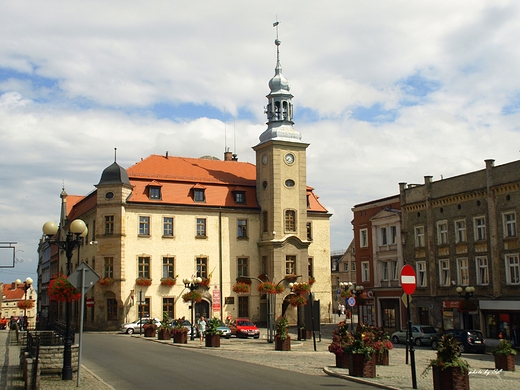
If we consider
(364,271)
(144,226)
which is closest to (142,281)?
(144,226)

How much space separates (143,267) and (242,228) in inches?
393

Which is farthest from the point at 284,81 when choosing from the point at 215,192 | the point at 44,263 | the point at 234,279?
the point at 44,263

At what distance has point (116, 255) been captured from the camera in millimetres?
53094

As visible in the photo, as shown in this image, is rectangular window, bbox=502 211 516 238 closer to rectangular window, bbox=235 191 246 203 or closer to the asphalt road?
the asphalt road

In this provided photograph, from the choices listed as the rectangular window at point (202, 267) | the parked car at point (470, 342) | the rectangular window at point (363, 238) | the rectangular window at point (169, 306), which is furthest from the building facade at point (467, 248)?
the rectangular window at point (169, 306)

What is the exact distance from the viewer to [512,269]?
124ft

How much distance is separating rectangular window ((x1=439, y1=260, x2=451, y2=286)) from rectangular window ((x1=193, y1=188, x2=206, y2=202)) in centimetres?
2291

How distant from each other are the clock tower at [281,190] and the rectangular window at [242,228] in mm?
1615

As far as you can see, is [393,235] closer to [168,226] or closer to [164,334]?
[164,334]

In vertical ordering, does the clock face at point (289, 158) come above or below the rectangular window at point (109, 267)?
above

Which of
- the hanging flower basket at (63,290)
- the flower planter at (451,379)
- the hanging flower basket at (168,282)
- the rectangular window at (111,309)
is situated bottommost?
the flower planter at (451,379)

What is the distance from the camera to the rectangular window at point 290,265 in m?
56.8

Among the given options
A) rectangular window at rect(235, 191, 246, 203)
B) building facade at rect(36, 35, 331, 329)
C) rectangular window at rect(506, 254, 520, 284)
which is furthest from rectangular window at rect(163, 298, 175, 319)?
rectangular window at rect(506, 254, 520, 284)

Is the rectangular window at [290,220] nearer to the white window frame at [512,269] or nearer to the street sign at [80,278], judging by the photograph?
the white window frame at [512,269]
